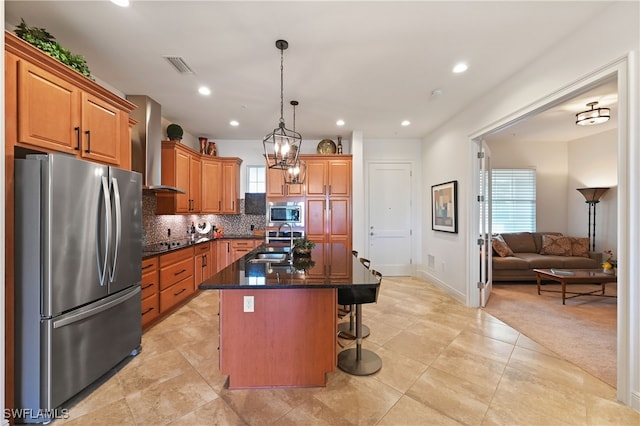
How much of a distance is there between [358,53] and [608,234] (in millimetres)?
6209

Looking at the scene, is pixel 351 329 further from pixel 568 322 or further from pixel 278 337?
pixel 568 322

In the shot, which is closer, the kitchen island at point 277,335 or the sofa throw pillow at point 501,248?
the kitchen island at point 277,335

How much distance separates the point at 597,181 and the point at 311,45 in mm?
6591

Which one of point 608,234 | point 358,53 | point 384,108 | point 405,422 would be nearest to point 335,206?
point 384,108

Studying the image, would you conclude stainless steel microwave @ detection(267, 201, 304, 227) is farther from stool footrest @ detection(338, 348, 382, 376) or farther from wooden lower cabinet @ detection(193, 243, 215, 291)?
stool footrest @ detection(338, 348, 382, 376)

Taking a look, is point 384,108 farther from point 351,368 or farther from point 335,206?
point 351,368

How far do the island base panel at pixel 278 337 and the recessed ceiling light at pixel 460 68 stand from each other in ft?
8.53

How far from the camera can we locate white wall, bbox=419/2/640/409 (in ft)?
5.57

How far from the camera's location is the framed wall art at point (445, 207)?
3.96m

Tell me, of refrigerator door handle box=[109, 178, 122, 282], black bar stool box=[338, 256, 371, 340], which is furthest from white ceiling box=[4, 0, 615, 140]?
black bar stool box=[338, 256, 371, 340]

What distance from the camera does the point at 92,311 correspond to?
1.91 meters

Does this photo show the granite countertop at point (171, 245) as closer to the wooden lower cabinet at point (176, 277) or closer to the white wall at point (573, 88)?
the wooden lower cabinet at point (176, 277)

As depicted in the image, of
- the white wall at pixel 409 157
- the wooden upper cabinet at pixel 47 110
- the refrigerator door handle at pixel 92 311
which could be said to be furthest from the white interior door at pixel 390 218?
the wooden upper cabinet at pixel 47 110

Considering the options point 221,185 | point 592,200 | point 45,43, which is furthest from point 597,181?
point 45,43
